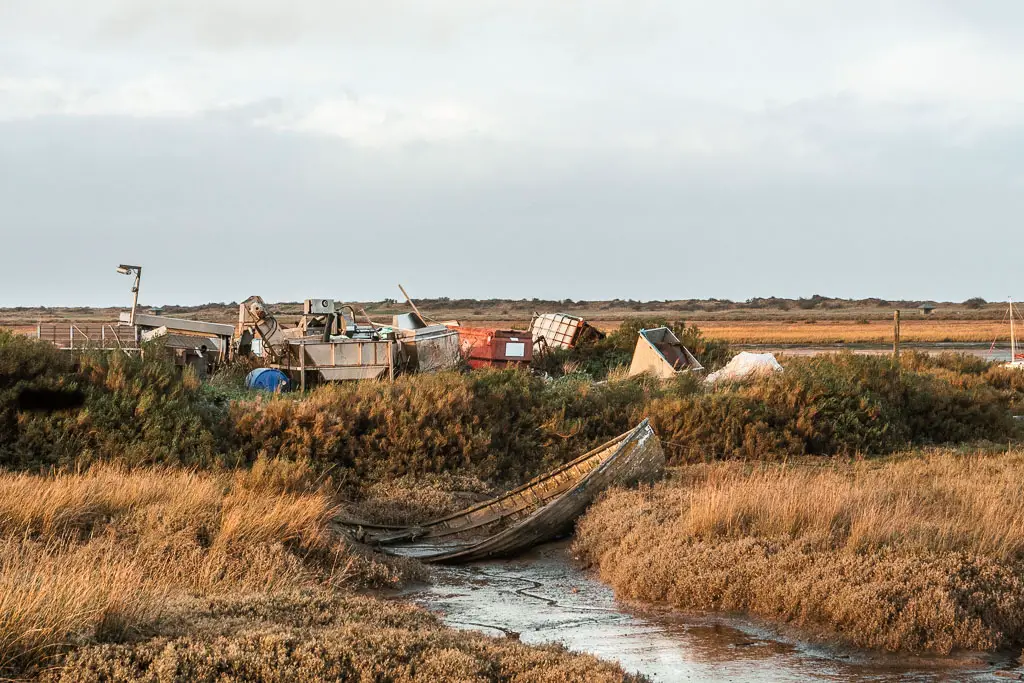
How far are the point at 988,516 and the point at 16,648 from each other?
9737mm

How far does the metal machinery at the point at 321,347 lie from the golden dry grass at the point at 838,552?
9.71m

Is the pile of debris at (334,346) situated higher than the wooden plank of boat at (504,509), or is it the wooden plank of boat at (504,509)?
the pile of debris at (334,346)

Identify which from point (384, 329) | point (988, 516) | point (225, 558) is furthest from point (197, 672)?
point (384, 329)

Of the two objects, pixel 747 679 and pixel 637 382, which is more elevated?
pixel 637 382

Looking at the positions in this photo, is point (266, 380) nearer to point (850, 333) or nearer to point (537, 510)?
point (537, 510)

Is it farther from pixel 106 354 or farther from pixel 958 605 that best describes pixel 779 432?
pixel 106 354

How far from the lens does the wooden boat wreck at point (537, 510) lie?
523 inches

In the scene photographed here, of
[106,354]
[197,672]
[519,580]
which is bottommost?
[519,580]

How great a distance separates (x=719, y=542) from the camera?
11.4 metres

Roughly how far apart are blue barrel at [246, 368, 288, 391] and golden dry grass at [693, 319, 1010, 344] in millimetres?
40177

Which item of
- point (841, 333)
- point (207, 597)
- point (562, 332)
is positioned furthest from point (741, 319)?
point (207, 597)

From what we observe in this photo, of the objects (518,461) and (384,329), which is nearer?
(518,461)

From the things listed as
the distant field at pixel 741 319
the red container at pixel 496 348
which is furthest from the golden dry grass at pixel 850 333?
the red container at pixel 496 348

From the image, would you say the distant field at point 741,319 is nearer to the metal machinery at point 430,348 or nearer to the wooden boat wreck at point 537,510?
the metal machinery at point 430,348
